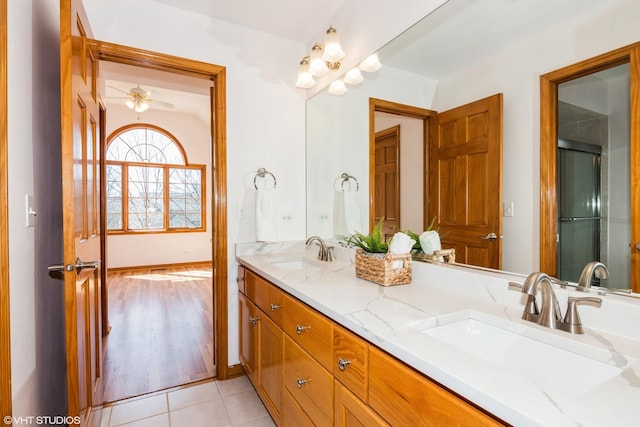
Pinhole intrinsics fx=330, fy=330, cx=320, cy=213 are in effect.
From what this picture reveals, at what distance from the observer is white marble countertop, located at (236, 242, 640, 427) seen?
0.59 metres

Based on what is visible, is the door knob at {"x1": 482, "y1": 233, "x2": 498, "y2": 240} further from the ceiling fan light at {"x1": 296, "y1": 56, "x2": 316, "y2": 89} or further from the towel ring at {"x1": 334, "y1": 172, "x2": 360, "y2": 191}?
the ceiling fan light at {"x1": 296, "y1": 56, "x2": 316, "y2": 89}

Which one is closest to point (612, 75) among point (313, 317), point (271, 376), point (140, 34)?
point (313, 317)

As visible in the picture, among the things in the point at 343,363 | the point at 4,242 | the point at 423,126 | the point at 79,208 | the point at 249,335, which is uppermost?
the point at 423,126

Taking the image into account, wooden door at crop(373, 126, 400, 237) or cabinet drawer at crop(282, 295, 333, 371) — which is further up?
wooden door at crop(373, 126, 400, 237)

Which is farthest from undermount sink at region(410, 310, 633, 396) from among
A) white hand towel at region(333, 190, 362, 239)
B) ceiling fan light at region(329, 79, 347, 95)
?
ceiling fan light at region(329, 79, 347, 95)

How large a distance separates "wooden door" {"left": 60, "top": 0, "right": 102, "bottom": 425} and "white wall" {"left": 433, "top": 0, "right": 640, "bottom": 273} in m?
1.56

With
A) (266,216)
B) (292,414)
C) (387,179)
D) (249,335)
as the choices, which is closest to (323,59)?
(387,179)

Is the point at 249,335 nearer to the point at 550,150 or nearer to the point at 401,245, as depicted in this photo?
the point at 401,245

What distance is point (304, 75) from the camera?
2.34 meters

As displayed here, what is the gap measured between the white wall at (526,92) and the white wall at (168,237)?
502 cm

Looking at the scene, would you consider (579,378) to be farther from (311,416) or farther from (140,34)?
(140,34)

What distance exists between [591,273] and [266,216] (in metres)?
1.83

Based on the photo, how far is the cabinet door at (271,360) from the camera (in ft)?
5.13

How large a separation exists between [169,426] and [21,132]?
5.13ft
